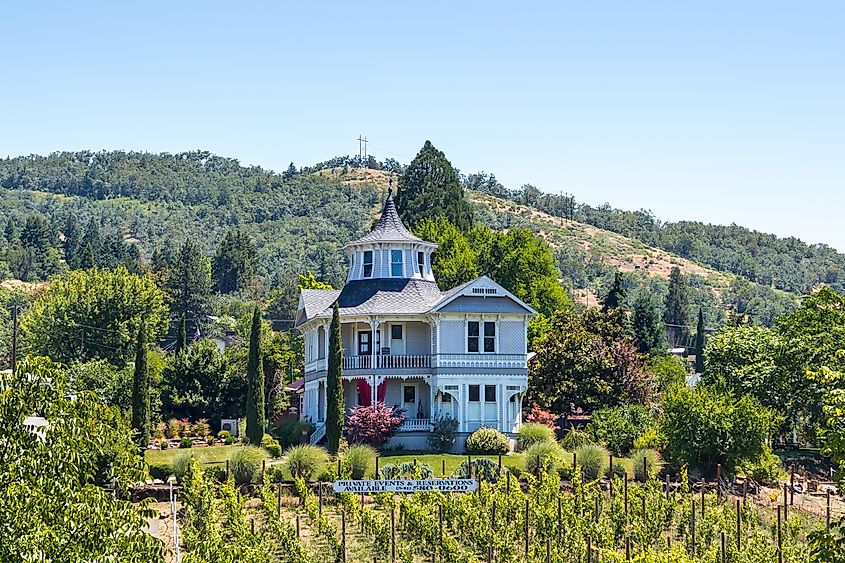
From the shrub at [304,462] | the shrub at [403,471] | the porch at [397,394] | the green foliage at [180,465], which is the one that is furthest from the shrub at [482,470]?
the green foliage at [180,465]

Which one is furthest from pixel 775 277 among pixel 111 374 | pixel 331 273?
pixel 111 374

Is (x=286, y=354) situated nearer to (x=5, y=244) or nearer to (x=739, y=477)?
(x=739, y=477)

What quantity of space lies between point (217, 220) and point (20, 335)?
9205 cm

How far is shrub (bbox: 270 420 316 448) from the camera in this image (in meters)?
49.2

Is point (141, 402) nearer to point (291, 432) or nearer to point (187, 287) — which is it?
point (291, 432)

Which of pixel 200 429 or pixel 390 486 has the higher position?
pixel 200 429

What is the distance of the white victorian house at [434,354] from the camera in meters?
48.7

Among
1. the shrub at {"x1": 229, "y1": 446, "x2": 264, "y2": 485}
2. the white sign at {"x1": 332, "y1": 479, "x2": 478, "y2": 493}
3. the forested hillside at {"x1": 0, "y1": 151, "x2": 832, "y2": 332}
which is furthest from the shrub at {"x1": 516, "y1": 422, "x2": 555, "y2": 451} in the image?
the forested hillside at {"x1": 0, "y1": 151, "x2": 832, "y2": 332}

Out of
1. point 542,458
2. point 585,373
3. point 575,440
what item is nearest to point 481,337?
point 585,373

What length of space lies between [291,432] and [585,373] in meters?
12.2

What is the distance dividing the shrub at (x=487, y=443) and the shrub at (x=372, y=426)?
297 cm

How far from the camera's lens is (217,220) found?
168 m

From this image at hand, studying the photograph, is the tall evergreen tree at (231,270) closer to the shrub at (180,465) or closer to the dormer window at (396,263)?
the dormer window at (396,263)

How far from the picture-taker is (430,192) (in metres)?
74.6
